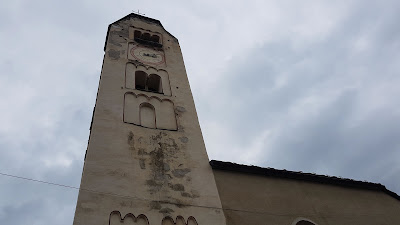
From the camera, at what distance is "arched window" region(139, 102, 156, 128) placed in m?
11.5

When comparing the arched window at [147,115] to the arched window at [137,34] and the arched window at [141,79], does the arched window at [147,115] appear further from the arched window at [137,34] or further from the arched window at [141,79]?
the arched window at [137,34]

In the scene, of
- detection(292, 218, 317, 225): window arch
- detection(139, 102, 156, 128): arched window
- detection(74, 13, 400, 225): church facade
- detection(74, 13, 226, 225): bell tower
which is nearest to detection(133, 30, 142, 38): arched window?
detection(74, 13, 226, 225): bell tower

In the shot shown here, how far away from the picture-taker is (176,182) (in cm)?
939

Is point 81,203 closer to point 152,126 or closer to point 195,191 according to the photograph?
point 195,191

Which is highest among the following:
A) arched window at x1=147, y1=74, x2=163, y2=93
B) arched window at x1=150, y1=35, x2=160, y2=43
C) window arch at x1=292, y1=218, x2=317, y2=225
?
arched window at x1=150, y1=35, x2=160, y2=43

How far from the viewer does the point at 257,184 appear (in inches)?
414

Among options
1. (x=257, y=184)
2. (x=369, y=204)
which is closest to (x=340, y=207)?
(x=369, y=204)

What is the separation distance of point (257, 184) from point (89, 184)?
5052 millimetres

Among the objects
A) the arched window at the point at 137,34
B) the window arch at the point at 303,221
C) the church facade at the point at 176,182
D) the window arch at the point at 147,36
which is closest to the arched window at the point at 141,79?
A: the church facade at the point at 176,182

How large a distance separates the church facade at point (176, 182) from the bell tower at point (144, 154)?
0.09 feet

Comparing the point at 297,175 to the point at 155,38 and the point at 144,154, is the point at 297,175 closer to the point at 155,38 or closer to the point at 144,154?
the point at 144,154

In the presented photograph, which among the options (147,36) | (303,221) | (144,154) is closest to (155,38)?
(147,36)

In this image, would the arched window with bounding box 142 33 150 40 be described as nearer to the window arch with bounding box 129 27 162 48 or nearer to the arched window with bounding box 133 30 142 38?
the window arch with bounding box 129 27 162 48

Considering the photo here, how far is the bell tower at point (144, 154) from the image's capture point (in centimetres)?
820
